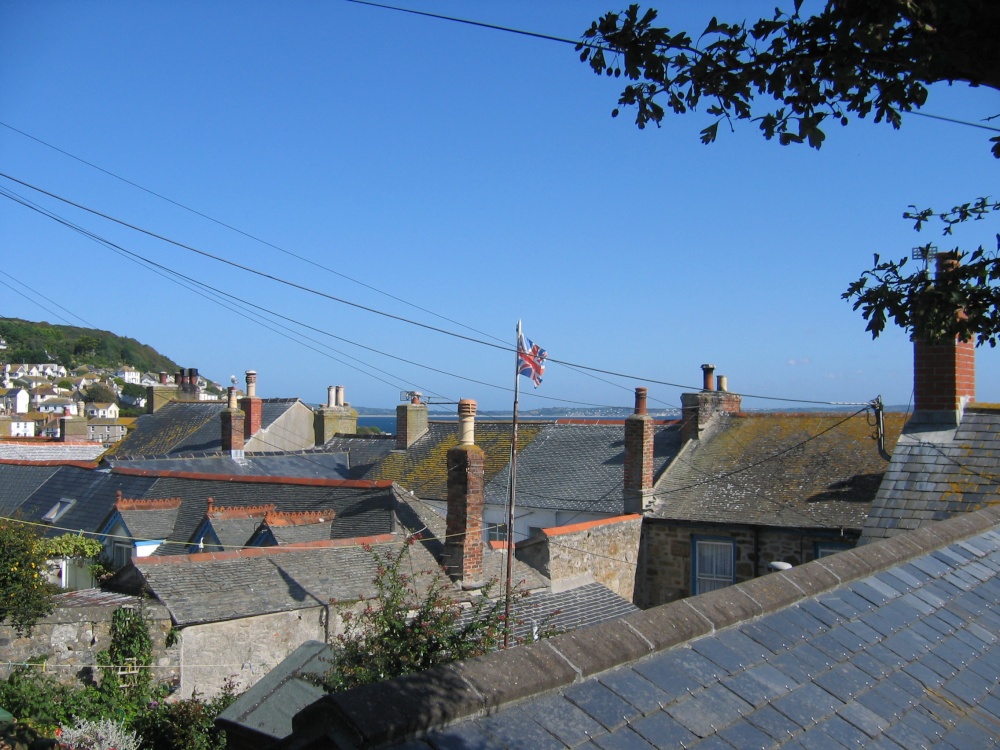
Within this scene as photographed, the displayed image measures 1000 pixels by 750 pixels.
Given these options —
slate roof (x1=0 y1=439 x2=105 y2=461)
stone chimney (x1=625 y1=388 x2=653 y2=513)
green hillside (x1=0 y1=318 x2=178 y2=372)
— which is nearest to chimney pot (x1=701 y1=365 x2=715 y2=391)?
stone chimney (x1=625 y1=388 x2=653 y2=513)

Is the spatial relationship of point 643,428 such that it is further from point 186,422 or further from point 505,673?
point 186,422

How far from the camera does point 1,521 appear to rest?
17766 millimetres

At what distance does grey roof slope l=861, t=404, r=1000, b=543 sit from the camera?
33.9 feet

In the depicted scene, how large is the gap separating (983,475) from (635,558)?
484 inches

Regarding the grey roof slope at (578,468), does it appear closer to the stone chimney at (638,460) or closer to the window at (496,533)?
the window at (496,533)

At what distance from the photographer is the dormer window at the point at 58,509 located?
24.2 m

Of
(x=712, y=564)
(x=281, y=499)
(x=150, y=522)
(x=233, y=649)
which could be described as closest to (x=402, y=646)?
(x=233, y=649)

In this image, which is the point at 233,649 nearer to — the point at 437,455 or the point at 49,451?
the point at 437,455

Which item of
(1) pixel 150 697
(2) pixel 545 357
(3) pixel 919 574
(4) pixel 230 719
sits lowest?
(1) pixel 150 697

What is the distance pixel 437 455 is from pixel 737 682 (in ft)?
93.7

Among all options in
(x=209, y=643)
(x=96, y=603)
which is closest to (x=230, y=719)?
(x=209, y=643)

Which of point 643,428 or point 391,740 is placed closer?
point 391,740

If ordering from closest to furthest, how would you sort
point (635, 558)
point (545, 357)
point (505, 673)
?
point (505, 673)
point (545, 357)
point (635, 558)

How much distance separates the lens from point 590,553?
65.1 feet
